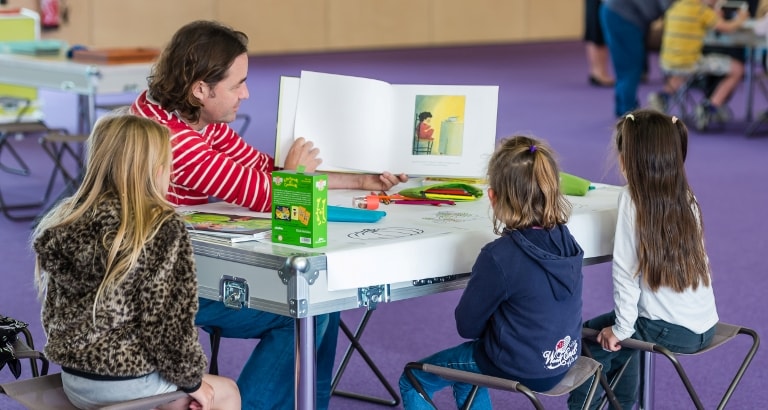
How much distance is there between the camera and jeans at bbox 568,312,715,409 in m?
2.60

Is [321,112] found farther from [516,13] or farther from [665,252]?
[516,13]

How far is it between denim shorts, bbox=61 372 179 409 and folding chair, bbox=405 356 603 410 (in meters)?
0.52

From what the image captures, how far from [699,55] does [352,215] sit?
6691mm

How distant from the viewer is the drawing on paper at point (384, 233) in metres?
2.34

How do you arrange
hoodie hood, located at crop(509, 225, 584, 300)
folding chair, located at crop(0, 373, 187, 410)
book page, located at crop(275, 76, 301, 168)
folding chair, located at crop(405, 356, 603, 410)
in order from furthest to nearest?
1. book page, located at crop(275, 76, 301, 168)
2. hoodie hood, located at crop(509, 225, 584, 300)
3. folding chair, located at crop(405, 356, 603, 410)
4. folding chair, located at crop(0, 373, 187, 410)

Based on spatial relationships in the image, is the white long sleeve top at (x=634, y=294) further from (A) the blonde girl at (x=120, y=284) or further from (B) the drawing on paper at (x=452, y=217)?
(A) the blonde girl at (x=120, y=284)

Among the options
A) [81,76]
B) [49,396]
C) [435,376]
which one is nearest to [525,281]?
[435,376]

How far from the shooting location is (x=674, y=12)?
852 centimetres

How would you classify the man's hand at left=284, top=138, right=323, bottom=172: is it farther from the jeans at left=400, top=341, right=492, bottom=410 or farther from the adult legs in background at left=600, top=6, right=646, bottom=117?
the adult legs in background at left=600, top=6, right=646, bottom=117

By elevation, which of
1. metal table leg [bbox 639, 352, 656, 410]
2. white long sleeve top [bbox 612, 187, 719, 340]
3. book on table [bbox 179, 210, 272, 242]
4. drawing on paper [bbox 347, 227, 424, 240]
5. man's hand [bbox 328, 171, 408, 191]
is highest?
man's hand [bbox 328, 171, 408, 191]

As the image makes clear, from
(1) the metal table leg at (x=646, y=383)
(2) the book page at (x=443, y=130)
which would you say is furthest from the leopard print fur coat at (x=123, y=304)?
(1) the metal table leg at (x=646, y=383)

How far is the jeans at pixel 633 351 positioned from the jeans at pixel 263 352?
672 mm

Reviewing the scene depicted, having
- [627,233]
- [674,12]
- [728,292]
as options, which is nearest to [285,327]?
[627,233]

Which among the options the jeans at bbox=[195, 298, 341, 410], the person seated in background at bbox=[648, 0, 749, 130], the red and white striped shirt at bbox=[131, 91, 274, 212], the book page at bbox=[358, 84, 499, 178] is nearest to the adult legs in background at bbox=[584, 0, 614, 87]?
the person seated in background at bbox=[648, 0, 749, 130]
